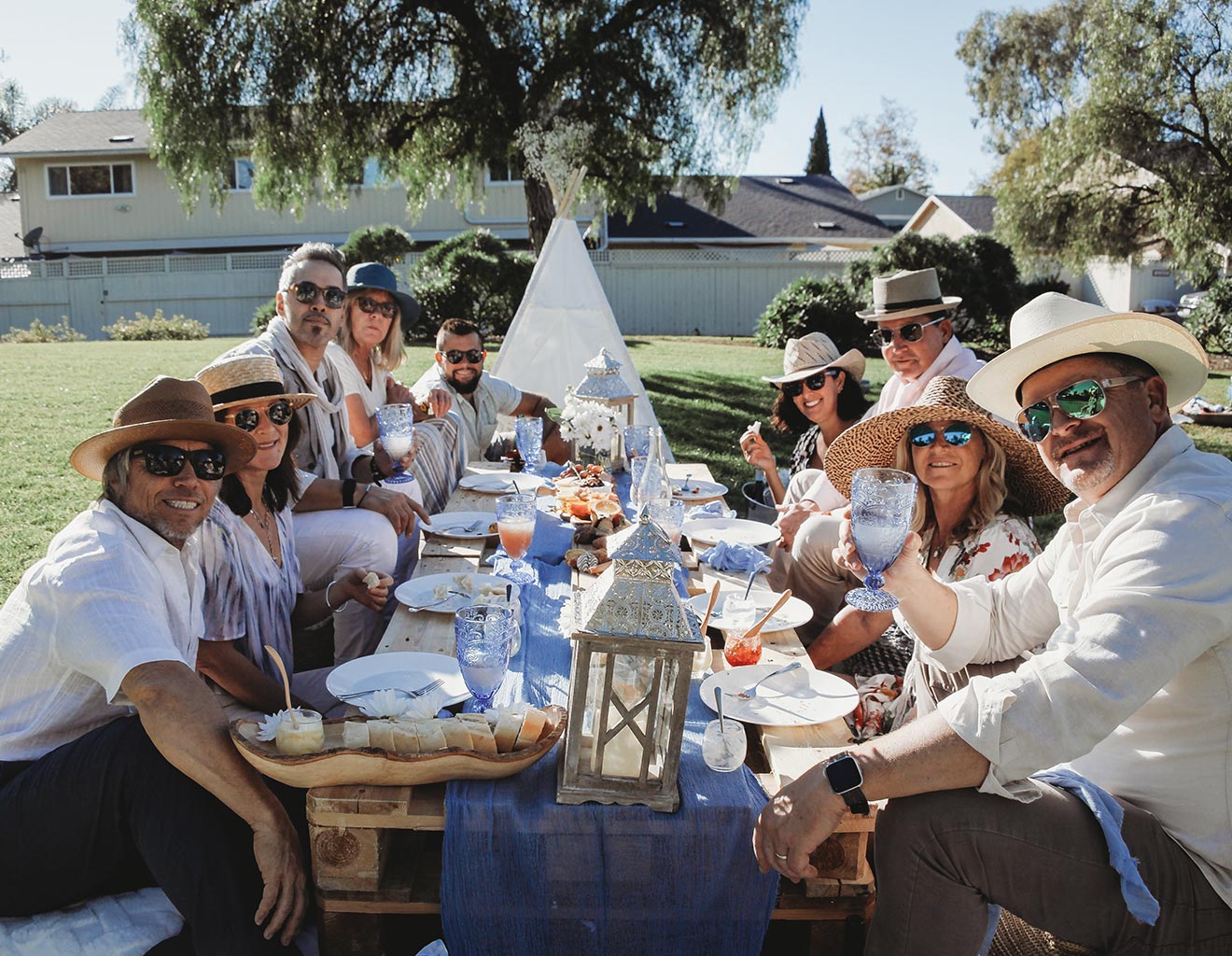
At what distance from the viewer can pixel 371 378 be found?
6234 mm

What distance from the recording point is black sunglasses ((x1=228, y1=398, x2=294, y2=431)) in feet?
11.2

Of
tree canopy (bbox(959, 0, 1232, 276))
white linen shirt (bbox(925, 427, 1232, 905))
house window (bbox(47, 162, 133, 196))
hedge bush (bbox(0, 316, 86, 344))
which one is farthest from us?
house window (bbox(47, 162, 133, 196))

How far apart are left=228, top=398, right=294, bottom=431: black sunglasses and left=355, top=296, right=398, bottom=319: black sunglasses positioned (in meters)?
2.61

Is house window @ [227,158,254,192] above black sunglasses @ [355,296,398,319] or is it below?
above

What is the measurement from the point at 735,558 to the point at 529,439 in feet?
6.73

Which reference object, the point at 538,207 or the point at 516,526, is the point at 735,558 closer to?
the point at 516,526

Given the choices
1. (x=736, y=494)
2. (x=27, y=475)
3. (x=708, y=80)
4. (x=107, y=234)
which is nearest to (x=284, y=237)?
(x=107, y=234)

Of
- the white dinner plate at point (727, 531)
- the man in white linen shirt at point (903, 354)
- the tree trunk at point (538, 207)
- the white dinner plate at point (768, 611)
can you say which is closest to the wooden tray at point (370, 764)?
the white dinner plate at point (768, 611)

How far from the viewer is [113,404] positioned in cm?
1134

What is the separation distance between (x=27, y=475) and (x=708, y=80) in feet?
38.8

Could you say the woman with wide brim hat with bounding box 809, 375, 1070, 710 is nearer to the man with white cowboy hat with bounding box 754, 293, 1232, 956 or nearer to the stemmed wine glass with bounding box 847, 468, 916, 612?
the stemmed wine glass with bounding box 847, 468, 916, 612

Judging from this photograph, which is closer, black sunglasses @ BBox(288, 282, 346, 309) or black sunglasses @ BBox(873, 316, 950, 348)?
black sunglasses @ BBox(288, 282, 346, 309)

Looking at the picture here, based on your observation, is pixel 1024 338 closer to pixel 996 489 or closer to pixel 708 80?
pixel 996 489

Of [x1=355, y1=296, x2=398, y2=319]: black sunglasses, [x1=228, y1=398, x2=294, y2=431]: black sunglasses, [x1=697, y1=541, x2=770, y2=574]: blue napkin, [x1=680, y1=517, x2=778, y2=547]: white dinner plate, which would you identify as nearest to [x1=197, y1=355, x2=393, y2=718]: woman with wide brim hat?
[x1=228, y1=398, x2=294, y2=431]: black sunglasses
